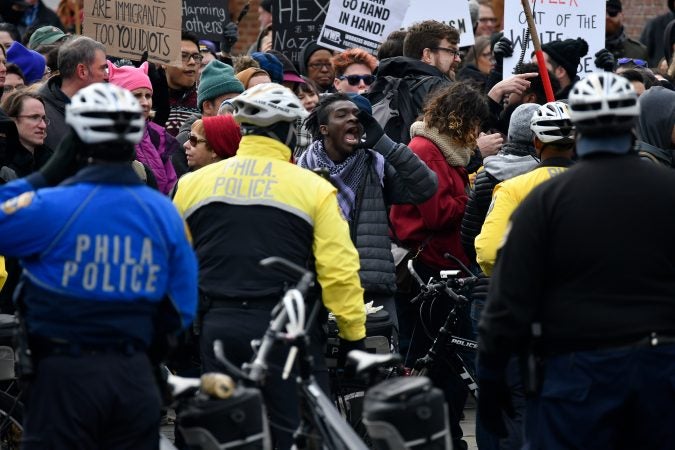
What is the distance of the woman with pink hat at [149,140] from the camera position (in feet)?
32.6

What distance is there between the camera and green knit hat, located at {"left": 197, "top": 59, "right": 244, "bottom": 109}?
10.5 m

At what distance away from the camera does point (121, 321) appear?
19.8 ft

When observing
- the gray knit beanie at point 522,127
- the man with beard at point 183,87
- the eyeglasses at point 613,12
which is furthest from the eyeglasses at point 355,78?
the eyeglasses at point 613,12

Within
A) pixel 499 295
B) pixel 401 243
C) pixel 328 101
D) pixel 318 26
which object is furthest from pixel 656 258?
pixel 318 26

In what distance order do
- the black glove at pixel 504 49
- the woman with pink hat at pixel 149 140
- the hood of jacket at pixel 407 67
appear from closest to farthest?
the woman with pink hat at pixel 149 140
the hood of jacket at pixel 407 67
the black glove at pixel 504 49

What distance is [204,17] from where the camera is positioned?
1450 cm

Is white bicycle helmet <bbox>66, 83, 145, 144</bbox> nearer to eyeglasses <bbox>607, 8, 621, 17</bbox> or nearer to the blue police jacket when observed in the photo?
the blue police jacket

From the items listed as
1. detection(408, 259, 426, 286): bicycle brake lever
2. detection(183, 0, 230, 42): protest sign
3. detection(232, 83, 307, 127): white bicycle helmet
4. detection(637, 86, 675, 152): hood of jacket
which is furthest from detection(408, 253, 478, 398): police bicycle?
detection(183, 0, 230, 42): protest sign

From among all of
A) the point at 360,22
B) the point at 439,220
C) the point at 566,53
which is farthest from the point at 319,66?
the point at 439,220

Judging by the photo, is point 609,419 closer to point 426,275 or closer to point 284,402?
point 284,402

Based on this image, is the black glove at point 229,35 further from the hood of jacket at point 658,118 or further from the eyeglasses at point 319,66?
the hood of jacket at point 658,118

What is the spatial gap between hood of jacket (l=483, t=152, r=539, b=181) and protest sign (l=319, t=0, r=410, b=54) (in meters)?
4.45

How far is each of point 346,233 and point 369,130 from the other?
189 cm

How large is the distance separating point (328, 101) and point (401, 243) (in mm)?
1268
